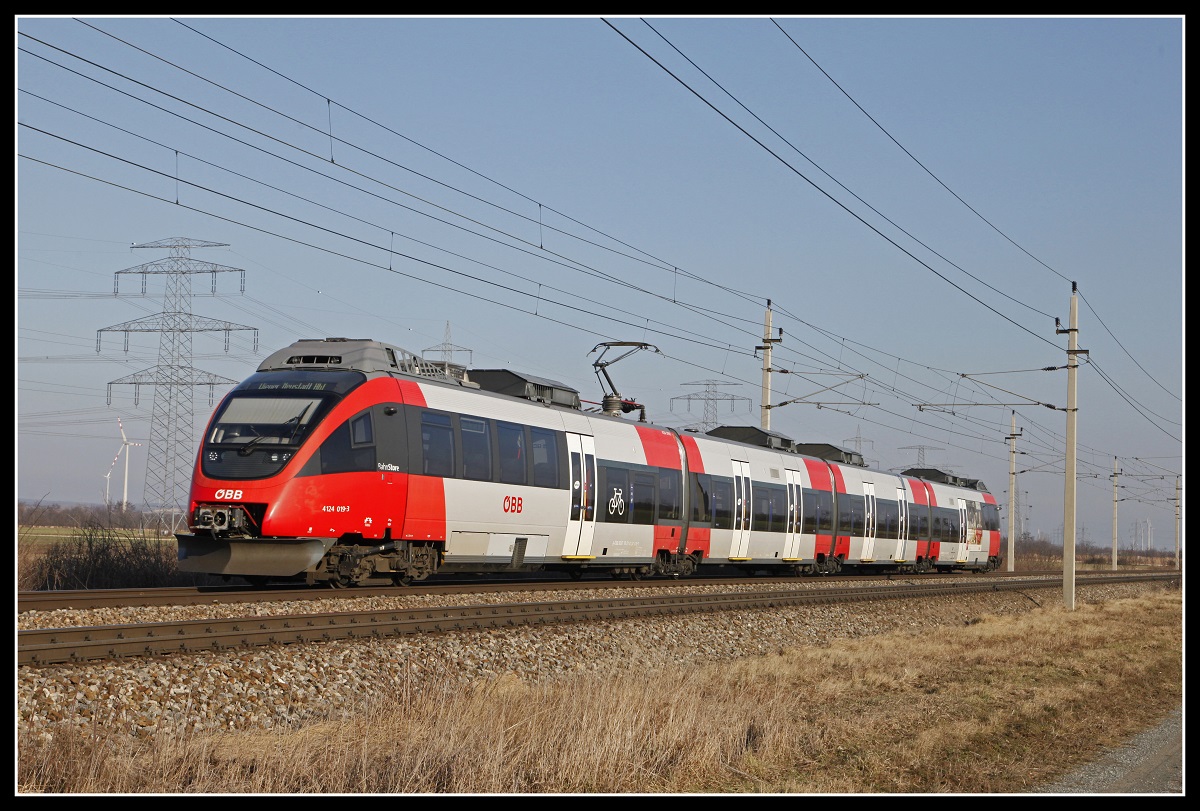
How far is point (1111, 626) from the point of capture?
82.1 ft

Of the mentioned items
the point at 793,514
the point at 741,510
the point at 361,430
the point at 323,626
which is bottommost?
the point at 323,626

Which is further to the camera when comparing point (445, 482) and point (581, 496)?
point (581, 496)

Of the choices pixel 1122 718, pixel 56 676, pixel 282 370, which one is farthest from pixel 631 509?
pixel 56 676

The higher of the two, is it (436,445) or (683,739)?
(436,445)

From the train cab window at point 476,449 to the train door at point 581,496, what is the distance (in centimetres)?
293

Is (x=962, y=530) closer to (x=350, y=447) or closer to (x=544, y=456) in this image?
(x=544, y=456)

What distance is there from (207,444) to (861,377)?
88.0 feet

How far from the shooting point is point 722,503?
30.6 metres

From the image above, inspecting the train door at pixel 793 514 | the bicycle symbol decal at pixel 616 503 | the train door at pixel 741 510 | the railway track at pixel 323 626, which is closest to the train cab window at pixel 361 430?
the railway track at pixel 323 626

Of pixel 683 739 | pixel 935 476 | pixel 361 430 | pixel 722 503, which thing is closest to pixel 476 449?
pixel 361 430

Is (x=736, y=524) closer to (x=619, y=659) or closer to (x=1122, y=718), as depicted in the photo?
(x=619, y=659)

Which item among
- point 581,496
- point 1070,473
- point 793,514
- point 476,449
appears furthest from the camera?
point 793,514

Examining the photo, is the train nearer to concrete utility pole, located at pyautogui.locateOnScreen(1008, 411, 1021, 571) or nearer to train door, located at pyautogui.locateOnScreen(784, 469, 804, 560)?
train door, located at pyautogui.locateOnScreen(784, 469, 804, 560)

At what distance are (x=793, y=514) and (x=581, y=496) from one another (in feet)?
39.8
